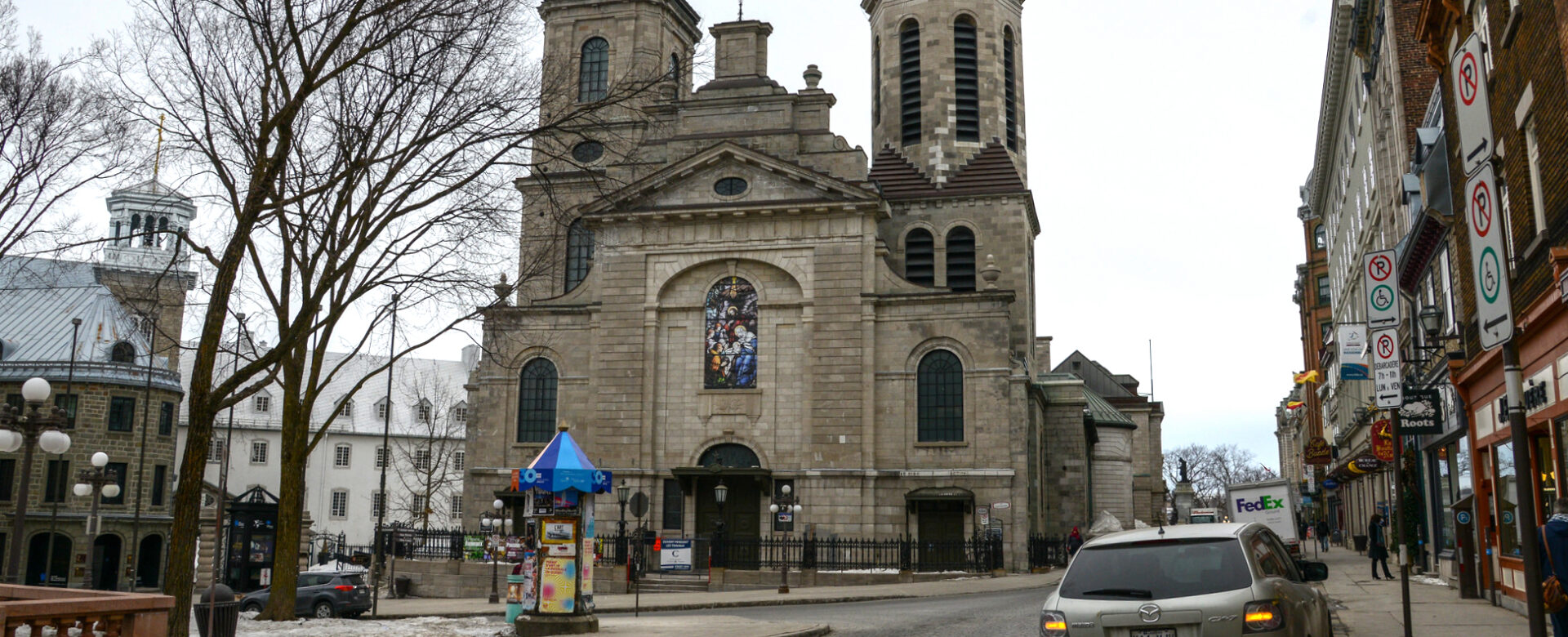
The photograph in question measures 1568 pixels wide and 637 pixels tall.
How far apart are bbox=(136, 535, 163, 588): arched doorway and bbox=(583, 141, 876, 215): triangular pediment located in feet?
95.8

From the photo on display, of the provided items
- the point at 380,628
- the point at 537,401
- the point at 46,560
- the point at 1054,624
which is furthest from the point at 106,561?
the point at 1054,624

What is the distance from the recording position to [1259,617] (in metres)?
8.89

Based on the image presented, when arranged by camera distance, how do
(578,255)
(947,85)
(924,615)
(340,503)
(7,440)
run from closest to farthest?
(7,440)
(924,615)
(578,255)
(947,85)
(340,503)

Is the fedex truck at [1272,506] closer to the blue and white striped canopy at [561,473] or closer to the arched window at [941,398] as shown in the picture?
the arched window at [941,398]

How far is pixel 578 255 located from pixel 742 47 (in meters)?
9.99

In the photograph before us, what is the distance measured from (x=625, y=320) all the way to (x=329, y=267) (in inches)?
905

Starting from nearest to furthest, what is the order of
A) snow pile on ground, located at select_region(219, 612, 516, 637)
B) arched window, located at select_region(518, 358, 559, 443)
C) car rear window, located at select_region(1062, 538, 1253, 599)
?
car rear window, located at select_region(1062, 538, 1253, 599) → snow pile on ground, located at select_region(219, 612, 516, 637) → arched window, located at select_region(518, 358, 559, 443)

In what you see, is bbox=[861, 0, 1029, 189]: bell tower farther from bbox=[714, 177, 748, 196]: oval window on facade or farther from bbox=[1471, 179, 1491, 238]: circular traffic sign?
bbox=[1471, 179, 1491, 238]: circular traffic sign

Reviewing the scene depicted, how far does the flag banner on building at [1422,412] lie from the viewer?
955 inches

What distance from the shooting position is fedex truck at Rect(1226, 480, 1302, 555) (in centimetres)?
3725

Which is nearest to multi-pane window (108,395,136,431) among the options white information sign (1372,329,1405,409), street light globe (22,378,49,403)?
street light globe (22,378,49,403)

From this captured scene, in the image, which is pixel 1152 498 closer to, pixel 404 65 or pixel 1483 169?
pixel 404 65

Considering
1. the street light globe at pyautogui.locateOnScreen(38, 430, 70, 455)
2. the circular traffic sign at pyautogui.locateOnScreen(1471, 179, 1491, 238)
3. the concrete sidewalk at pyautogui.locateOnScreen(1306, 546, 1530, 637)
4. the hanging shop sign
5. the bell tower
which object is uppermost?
the bell tower

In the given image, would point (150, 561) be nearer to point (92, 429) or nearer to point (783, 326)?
point (92, 429)
